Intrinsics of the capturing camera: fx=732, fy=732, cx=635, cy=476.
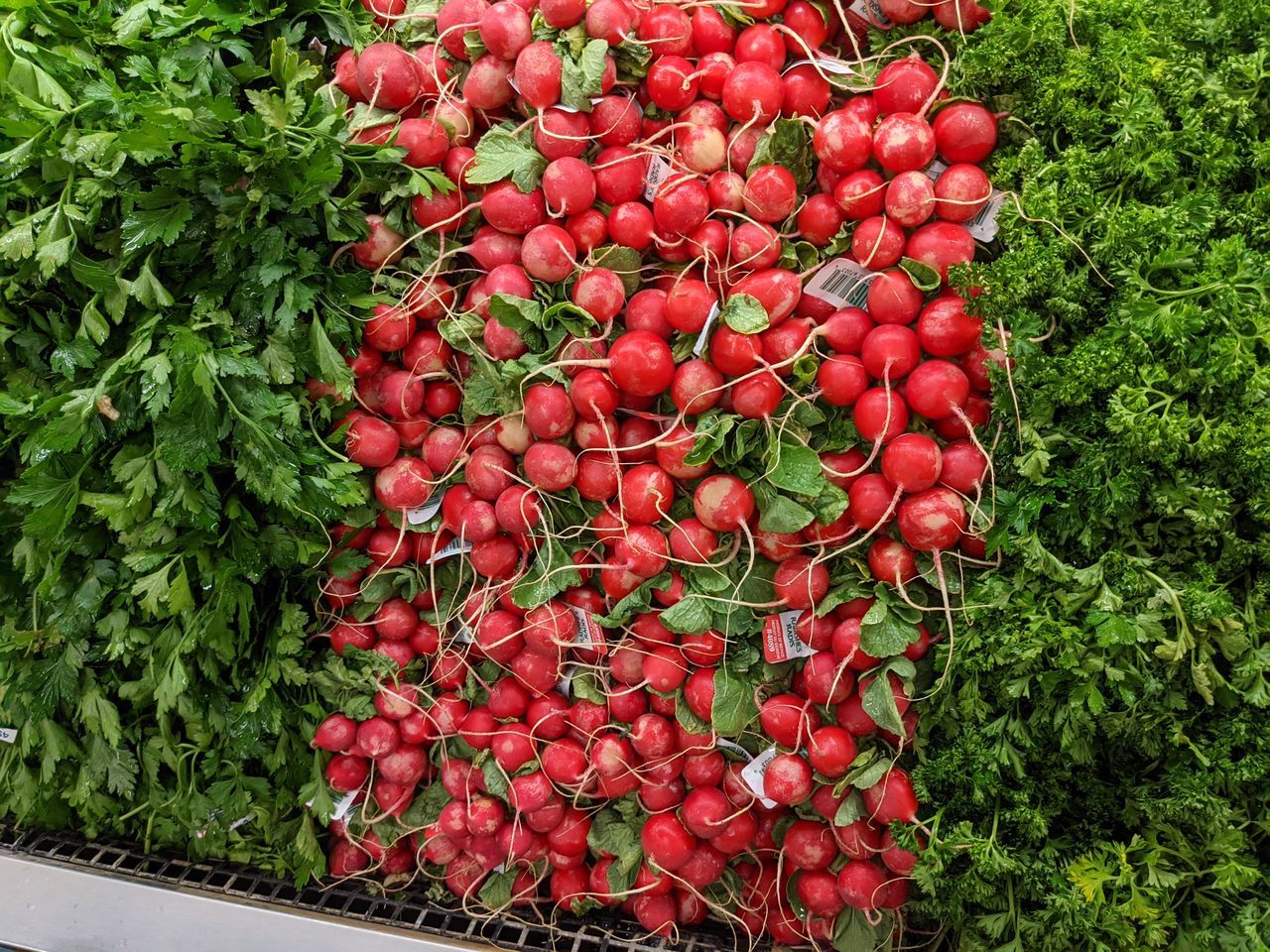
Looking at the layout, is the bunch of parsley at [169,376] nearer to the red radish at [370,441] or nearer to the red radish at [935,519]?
the red radish at [370,441]

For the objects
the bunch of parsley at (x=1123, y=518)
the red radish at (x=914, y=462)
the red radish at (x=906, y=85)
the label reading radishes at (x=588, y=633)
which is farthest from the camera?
the label reading radishes at (x=588, y=633)

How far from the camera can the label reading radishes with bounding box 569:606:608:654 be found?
1.80 meters

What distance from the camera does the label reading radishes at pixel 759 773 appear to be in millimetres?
1687

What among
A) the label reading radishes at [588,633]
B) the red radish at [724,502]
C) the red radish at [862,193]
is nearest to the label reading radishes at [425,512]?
the label reading radishes at [588,633]

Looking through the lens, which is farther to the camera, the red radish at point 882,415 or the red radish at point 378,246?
A: the red radish at point 378,246

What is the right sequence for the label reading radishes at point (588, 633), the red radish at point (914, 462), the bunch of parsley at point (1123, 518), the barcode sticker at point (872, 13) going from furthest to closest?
the label reading radishes at point (588, 633) → the barcode sticker at point (872, 13) → the red radish at point (914, 462) → the bunch of parsley at point (1123, 518)

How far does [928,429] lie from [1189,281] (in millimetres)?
502

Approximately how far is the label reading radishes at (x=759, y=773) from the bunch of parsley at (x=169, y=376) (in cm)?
111

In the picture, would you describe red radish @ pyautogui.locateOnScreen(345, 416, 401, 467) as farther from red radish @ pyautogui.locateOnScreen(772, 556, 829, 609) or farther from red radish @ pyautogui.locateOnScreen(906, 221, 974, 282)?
red radish @ pyautogui.locateOnScreen(906, 221, 974, 282)

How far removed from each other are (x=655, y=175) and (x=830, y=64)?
46 centimetres

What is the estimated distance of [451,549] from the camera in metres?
1.93

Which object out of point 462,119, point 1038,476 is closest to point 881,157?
point 1038,476

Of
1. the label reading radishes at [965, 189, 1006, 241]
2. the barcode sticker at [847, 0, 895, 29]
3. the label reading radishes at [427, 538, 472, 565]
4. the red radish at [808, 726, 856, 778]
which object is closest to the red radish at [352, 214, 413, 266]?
the label reading radishes at [427, 538, 472, 565]

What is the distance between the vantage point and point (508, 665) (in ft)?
6.27
